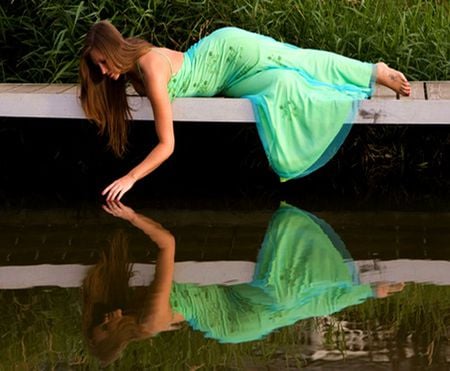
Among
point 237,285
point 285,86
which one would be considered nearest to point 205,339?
point 237,285

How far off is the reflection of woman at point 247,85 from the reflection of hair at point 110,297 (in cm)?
74

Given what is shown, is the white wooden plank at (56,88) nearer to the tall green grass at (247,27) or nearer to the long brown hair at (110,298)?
the tall green grass at (247,27)

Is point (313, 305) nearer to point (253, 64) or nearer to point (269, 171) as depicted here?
point (253, 64)

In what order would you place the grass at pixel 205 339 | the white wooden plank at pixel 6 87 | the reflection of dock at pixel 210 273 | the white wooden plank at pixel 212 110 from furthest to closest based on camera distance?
the white wooden plank at pixel 6 87
the white wooden plank at pixel 212 110
the reflection of dock at pixel 210 273
the grass at pixel 205 339

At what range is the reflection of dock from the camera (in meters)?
4.70

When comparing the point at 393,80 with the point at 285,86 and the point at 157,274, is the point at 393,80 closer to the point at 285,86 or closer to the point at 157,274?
the point at 285,86

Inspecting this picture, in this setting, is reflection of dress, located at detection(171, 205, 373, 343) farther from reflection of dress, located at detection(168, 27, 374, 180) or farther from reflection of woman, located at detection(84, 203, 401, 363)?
reflection of dress, located at detection(168, 27, 374, 180)

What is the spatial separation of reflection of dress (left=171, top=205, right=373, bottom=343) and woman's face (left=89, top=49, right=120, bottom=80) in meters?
1.09

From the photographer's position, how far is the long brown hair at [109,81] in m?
5.78

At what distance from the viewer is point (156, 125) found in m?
5.86

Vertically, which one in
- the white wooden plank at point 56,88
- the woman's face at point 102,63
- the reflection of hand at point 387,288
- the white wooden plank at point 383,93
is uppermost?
the woman's face at point 102,63

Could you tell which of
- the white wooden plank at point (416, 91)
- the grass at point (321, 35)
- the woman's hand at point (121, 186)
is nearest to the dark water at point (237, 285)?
the woman's hand at point (121, 186)

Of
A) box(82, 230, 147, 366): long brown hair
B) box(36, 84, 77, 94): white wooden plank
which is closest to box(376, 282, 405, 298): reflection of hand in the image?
box(82, 230, 147, 366): long brown hair

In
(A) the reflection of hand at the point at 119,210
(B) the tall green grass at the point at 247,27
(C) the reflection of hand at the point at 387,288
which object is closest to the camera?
(C) the reflection of hand at the point at 387,288
